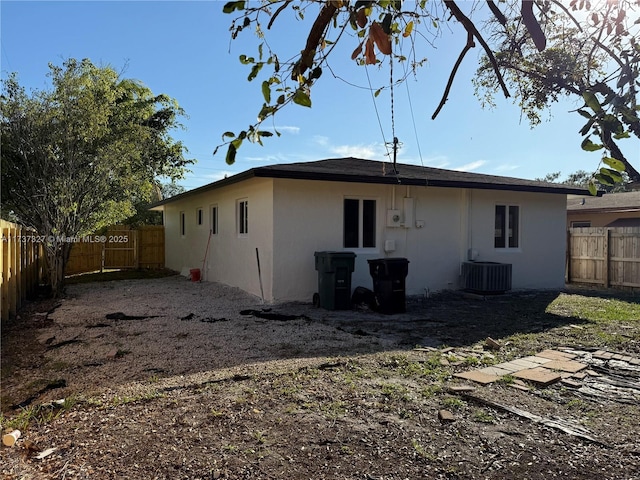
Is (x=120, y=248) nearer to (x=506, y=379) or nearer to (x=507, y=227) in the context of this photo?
(x=507, y=227)

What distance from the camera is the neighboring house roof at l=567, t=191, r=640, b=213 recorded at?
17.0m

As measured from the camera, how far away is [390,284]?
28.2 ft

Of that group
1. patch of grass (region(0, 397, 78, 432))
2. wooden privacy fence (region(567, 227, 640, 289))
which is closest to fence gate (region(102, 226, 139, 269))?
patch of grass (region(0, 397, 78, 432))

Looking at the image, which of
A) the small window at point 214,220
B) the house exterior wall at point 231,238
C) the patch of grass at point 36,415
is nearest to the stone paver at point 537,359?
the patch of grass at point 36,415

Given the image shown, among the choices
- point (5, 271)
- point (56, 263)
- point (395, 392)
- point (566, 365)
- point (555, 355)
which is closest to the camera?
point (395, 392)

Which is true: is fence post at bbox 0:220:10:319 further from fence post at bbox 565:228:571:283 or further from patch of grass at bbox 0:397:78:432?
fence post at bbox 565:228:571:283

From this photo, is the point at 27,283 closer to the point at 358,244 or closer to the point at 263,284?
the point at 263,284

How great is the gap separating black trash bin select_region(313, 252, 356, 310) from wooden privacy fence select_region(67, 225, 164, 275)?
12257mm

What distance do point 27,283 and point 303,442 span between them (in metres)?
9.59

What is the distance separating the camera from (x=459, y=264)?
1141 cm

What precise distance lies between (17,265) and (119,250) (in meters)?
10.6

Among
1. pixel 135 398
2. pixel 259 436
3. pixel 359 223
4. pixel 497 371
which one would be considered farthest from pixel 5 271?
pixel 497 371

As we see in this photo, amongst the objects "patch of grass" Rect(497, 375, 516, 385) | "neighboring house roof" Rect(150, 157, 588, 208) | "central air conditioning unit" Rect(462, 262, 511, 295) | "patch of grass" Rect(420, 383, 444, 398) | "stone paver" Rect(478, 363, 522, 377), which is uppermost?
"neighboring house roof" Rect(150, 157, 588, 208)

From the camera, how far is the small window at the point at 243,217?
11.0 meters
